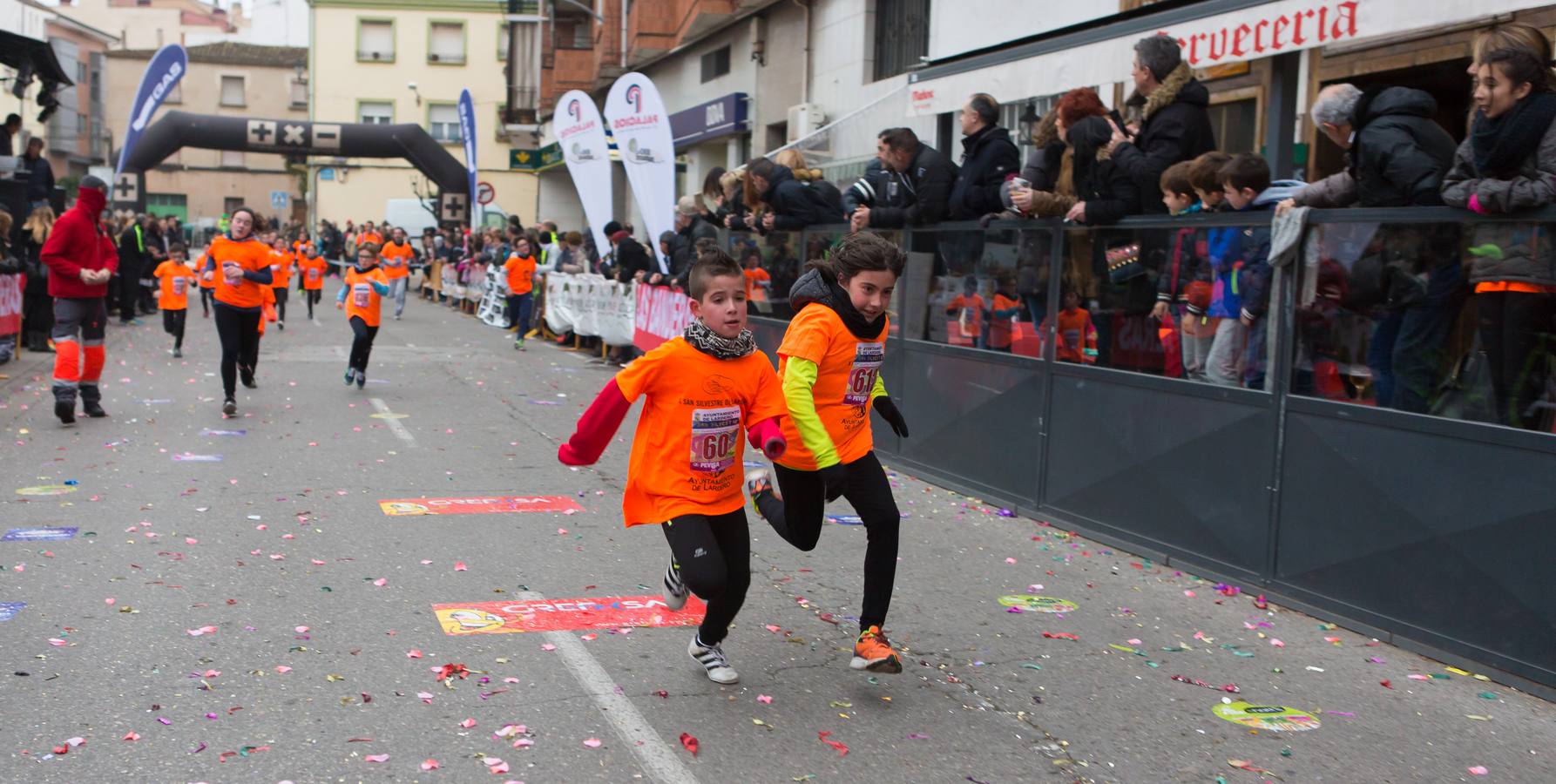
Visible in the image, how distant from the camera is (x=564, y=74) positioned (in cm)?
3619

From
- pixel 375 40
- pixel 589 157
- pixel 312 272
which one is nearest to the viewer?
pixel 589 157

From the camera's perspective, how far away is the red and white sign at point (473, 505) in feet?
27.0

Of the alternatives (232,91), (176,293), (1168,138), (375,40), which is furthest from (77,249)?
(232,91)

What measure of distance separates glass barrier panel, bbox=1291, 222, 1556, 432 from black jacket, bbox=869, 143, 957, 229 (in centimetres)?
353

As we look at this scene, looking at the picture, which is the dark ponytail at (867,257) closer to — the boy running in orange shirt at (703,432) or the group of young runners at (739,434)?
the group of young runners at (739,434)

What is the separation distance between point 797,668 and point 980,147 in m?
4.97

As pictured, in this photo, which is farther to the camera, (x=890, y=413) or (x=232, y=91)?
(x=232, y=91)

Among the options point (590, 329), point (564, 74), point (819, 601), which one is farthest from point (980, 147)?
point (564, 74)

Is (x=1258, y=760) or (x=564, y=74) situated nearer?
(x=1258, y=760)

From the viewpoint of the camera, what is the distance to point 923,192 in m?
9.77

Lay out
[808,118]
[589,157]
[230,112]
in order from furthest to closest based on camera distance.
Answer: [230,112] < [808,118] < [589,157]

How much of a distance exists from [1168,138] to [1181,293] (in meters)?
0.98

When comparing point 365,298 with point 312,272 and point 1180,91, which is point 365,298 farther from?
point 312,272

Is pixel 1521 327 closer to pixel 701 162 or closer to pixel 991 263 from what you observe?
pixel 991 263
